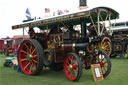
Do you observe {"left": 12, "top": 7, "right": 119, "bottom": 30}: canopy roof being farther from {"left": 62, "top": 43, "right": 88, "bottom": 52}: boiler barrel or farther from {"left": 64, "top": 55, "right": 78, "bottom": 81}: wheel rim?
{"left": 64, "top": 55, "right": 78, "bottom": 81}: wheel rim

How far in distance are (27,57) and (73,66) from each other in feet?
6.66

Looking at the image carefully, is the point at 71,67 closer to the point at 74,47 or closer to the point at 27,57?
the point at 74,47

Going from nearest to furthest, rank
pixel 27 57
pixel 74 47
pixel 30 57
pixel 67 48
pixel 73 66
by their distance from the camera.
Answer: pixel 73 66 → pixel 74 47 → pixel 67 48 → pixel 30 57 → pixel 27 57

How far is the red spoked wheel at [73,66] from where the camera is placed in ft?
16.5

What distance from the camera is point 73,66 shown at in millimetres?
5293

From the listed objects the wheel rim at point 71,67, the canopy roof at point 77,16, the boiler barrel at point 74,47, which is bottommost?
the wheel rim at point 71,67

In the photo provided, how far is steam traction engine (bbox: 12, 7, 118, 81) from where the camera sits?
5371 mm

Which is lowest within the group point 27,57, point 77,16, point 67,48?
point 27,57

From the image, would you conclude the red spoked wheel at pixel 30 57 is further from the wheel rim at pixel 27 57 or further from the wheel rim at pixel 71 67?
the wheel rim at pixel 71 67

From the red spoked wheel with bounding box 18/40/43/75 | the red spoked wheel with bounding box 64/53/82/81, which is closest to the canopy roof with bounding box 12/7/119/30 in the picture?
the red spoked wheel with bounding box 18/40/43/75

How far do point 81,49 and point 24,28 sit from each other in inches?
112

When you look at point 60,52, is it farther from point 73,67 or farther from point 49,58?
Result: point 73,67

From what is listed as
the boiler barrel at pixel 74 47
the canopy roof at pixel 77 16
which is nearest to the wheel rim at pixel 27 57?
the canopy roof at pixel 77 16

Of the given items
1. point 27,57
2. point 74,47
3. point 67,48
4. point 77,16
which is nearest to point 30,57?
point 27,57
